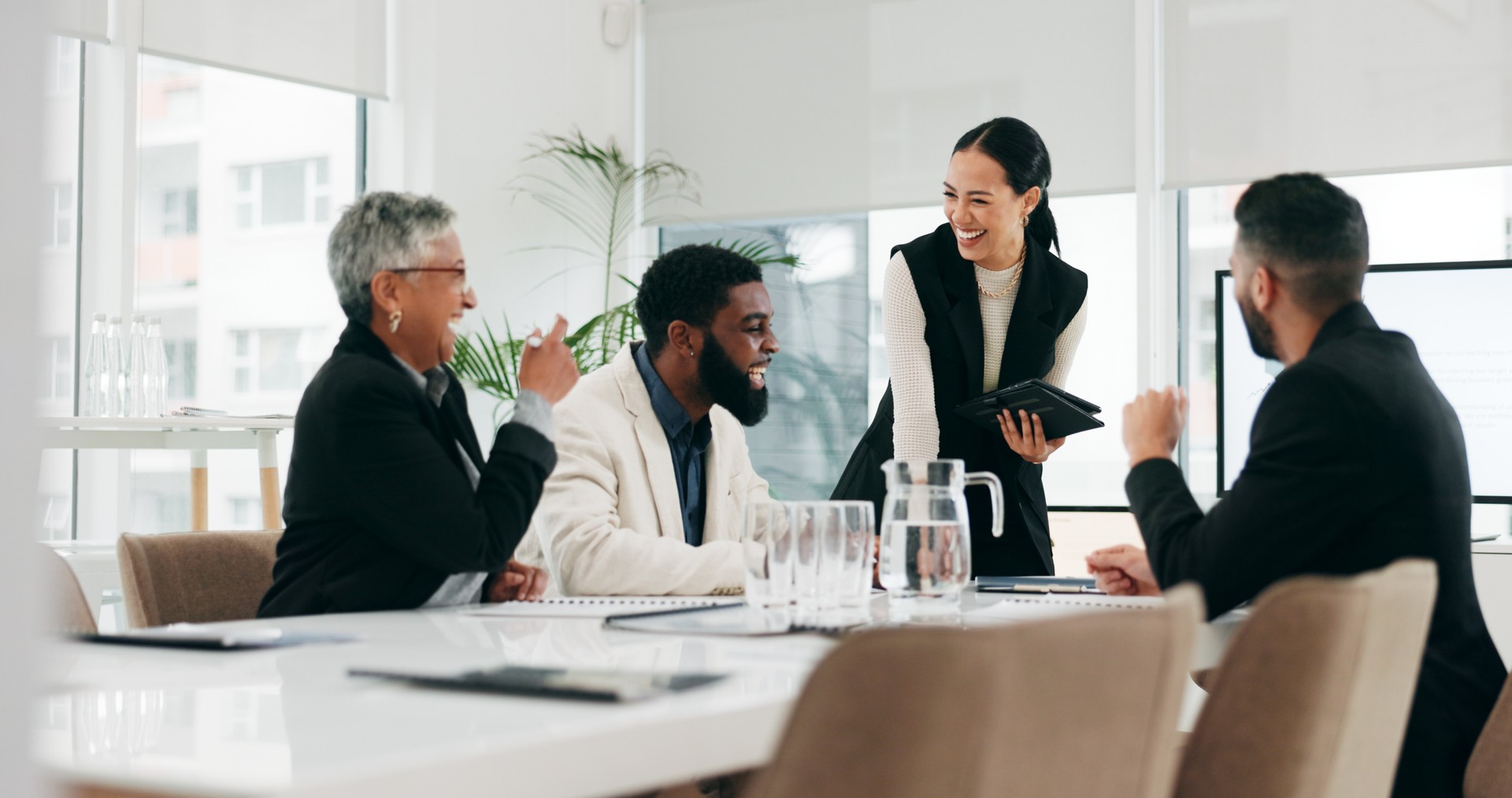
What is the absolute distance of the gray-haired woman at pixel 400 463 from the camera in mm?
1824

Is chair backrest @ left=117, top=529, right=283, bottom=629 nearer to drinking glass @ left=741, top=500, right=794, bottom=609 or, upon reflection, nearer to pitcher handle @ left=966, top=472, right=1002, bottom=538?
drinking glass @ left=741, top=500, right=794, bottom=609

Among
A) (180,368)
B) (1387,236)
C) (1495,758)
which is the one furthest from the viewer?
(180,368)

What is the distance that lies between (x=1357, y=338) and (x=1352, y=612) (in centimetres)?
73

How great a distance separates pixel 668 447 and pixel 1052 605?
78cm

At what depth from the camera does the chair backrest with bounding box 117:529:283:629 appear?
1.94 metres

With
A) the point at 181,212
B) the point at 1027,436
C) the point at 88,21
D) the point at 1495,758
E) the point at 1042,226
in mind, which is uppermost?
the point at 88,21

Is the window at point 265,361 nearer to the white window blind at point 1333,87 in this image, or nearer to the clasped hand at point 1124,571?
the white window blind at point 1333,87

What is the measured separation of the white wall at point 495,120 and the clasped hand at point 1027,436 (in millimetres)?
2805

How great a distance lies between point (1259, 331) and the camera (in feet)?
5.78

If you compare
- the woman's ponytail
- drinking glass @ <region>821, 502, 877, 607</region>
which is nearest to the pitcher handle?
drinking glass @ <region>821, 502, 877, 607</region>

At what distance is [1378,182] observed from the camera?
14.9ft

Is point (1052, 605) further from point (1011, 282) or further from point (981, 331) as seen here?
point (1011, 282)

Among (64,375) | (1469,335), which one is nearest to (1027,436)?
(1469,335)

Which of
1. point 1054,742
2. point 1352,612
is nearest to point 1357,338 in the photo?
point 1352,612
